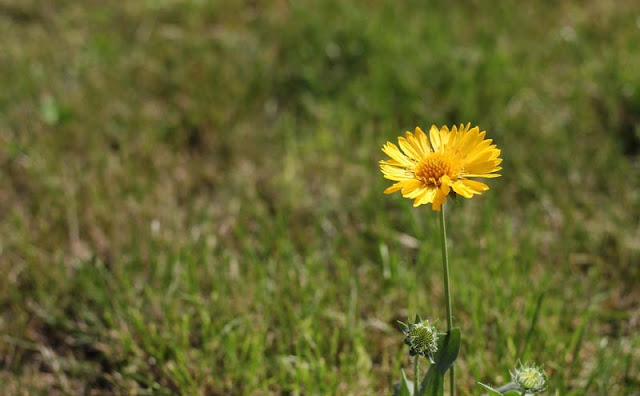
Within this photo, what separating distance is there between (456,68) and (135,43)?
1.63 meters

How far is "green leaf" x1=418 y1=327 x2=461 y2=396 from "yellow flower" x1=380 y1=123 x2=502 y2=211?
0.95 feet

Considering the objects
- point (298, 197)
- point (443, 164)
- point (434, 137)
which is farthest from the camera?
point (298, 197)

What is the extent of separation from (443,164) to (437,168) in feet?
0.05

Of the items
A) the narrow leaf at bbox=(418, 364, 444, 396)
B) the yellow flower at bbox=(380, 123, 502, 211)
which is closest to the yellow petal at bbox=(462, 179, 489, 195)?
the yellow flower at bbox=(380, 123, 502, 211)

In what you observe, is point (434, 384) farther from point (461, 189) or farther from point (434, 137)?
point (434, 137)

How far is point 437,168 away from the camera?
4.66 feet

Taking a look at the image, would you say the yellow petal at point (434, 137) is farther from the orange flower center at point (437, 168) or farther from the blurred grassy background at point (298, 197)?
the blurred grassy background at point (298, 197)

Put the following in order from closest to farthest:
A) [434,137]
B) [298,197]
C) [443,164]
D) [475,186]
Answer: [475,186] → [443,164] → [434,137] → [298,197]

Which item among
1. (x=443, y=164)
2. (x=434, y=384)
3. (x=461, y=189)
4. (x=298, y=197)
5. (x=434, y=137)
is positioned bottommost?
(x=434, y=384)

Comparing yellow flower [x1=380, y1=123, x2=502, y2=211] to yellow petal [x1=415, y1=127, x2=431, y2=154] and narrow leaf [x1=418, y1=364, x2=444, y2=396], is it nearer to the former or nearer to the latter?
yellow petal [x1=415, y1=127, x2=431, y2=154]

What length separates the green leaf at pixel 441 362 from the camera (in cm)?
137

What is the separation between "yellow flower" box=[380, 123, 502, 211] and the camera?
1.35 metres

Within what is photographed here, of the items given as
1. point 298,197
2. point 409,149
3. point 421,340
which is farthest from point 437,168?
point 298,197

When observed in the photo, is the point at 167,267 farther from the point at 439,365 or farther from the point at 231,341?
the point at 439,365
